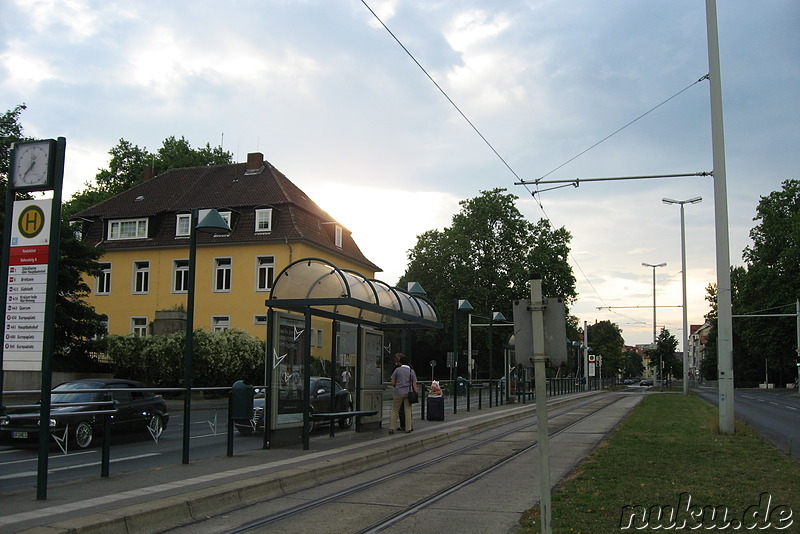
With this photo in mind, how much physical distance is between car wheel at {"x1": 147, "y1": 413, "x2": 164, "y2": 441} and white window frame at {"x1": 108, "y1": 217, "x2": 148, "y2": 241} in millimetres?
36209

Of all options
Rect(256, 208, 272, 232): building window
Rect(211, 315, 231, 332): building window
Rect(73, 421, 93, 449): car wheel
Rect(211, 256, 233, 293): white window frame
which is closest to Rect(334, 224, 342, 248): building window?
Rect(256, 208, 272, 232): building window

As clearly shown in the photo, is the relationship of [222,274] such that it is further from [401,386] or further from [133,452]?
[133,452]

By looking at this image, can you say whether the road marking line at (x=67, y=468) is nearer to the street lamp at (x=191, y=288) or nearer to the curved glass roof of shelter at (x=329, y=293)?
the street lamp at (x=191, y=288)

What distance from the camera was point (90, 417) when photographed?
13086mm

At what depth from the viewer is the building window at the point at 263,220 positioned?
45.9 m

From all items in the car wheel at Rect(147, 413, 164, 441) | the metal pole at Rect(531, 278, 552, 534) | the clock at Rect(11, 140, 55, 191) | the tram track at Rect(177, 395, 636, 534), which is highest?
the clock at Rect(11, 140, 55, 191)

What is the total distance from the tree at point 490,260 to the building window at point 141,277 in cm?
2242

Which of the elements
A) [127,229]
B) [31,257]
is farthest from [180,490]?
[127,229]

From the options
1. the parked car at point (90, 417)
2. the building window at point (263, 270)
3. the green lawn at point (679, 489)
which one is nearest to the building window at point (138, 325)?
the building window at point (263, 270)

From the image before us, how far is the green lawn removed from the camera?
707 cm

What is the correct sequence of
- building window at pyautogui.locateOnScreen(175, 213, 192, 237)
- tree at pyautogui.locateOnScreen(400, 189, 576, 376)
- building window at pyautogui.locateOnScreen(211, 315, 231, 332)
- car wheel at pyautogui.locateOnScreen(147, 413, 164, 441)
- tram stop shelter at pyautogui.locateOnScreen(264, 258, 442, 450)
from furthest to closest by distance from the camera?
tree at pyautogui.locateOnScreen(400, 189, 576, 376) < building window at pyautogui.locateOnScreen(175, 213, 192, 237) < building window at pyautogui.locateOnScreen(211, 315, 231, 332) < car wheel at pyautogui.locateOnScreen(147, 413, 164, 441) < tram stop shelter at pyautogui.locateOnScreen(264, 258, 442, 450)

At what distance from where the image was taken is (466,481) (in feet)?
34.8

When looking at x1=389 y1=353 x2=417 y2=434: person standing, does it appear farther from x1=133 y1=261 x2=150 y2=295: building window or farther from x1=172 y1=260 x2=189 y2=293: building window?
x1=133 y1=261 x2=150 y2=295: building window

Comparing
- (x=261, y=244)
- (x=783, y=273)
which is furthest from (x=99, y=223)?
(x=783, y=273)
